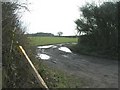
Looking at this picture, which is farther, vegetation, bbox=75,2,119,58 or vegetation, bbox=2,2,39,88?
vegetation, bbox=75,2,119,58

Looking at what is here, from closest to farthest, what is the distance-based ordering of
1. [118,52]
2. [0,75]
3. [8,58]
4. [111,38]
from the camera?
[0,75] → [8,58] → [118,52] → [111,38]

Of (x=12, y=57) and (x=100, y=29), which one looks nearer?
(x=12, y=57)

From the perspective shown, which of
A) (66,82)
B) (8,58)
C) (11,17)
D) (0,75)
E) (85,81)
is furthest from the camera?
(85,81)

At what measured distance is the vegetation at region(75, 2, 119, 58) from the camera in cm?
2542

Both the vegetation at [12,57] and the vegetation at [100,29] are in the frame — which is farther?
the vegetation at [100,29]

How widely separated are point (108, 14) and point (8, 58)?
18546mm

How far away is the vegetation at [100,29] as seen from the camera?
83.4ft

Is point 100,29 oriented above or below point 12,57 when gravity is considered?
above

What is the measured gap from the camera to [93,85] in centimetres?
1087

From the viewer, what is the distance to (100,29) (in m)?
27.2

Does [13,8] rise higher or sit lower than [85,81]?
higher

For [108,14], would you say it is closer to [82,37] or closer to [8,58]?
[82,37]

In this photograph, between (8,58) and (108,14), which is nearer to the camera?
(8,58)

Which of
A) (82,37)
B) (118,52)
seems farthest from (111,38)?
(82,37)
